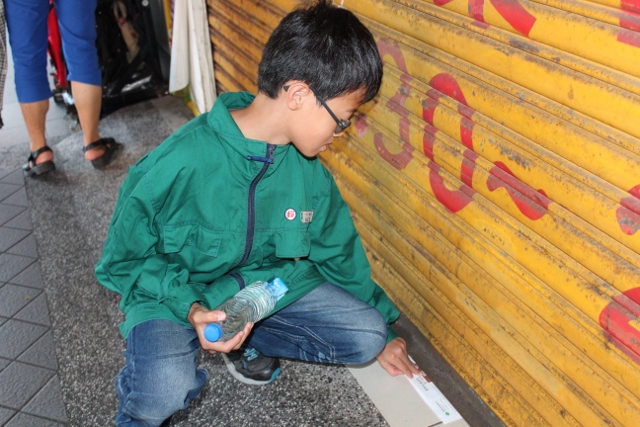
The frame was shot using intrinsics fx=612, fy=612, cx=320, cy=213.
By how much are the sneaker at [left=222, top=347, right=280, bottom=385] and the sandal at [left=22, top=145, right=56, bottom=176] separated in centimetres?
223

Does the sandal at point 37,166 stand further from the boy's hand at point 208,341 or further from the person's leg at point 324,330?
the boy's hand at point 208,341

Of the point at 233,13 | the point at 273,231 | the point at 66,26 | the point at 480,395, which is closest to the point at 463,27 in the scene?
the point at 273,231

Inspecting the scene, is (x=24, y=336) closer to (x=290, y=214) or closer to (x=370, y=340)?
(x=290, y=214)

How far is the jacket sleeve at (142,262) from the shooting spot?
6.53ft

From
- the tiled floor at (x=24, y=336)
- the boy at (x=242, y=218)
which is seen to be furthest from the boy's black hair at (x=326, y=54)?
the tiled floor at (x=24, y=336)

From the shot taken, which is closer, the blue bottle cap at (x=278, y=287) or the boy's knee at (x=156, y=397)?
the boy's knee at (x=156, y=397)

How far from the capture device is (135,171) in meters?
2.04

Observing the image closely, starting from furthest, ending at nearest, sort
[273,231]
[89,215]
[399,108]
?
[89,215], [399,108], [273,231]

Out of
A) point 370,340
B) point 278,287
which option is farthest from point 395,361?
point 278,287

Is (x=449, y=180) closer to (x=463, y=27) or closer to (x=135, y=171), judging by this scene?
(x=463, y=27)

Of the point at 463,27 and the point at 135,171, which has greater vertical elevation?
the point at 463,27

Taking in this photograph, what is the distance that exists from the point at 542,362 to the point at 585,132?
31.1 inches

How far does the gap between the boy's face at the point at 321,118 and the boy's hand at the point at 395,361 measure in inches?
38.8

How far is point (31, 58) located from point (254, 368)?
2509mm
